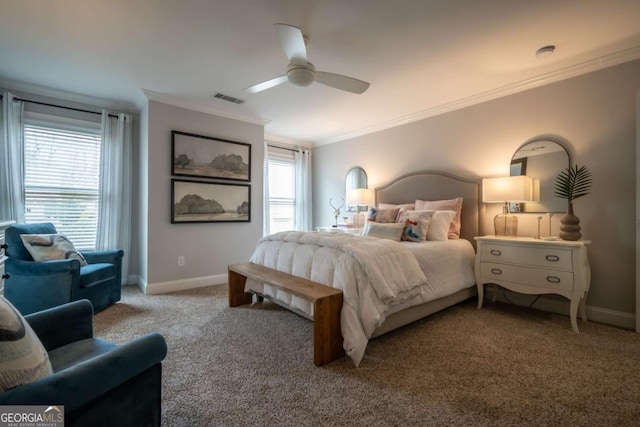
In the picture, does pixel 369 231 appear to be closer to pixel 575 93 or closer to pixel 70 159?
pixel 575 93

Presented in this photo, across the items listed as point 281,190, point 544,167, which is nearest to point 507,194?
point 544,167

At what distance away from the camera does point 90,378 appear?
871 mm

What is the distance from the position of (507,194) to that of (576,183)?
24.4 inches

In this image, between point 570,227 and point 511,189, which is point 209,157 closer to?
point 511,189

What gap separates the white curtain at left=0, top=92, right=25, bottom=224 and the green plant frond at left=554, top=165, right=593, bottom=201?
588 cm

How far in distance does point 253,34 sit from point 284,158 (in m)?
3.24

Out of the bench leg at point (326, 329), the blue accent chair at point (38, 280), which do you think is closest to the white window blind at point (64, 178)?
the blue accent chair at point (38, 280)

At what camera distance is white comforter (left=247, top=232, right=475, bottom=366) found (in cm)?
208

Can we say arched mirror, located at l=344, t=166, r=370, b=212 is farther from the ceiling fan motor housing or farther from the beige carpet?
the ceiling fan motor housing

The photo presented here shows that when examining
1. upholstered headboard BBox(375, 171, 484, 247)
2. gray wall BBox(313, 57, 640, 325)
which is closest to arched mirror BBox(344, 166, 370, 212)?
upholstered headboard BBox(375, 171, 484, 247)

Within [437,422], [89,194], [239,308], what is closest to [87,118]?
[89,194]

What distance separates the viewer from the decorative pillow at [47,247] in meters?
2.78

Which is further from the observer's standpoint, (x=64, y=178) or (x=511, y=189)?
(x=64, y=178)

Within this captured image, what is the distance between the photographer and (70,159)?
144 inches
